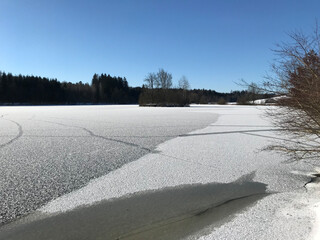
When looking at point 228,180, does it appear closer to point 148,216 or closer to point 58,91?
point 148,216

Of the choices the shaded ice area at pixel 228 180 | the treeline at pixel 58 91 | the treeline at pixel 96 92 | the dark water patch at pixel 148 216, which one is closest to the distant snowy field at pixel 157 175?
the shaded ice area at pixel 228 180

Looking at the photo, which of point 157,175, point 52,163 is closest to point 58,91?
point 52,163

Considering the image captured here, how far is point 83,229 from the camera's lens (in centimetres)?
296

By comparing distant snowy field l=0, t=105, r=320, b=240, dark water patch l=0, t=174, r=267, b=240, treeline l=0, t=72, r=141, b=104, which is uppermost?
treeline l=0, t=72, r=141, b=104

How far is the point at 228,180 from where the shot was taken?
185 inches

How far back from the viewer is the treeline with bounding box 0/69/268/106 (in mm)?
48094

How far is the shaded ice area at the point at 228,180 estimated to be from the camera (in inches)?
115

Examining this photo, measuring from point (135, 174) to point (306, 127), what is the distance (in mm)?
3453

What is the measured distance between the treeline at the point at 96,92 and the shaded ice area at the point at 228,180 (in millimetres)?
29598

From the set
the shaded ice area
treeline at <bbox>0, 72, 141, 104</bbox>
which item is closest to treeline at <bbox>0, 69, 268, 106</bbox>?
treeline at <bbox>0, 72, 141, 104</bbox>

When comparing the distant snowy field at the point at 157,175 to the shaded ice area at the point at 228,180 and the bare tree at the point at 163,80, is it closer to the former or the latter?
the shaded ice area at the point at 228,180

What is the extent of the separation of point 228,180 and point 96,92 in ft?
305

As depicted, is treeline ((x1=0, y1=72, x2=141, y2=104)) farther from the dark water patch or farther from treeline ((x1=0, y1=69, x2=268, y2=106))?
the dark water patch

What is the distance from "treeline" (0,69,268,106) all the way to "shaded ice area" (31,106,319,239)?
29598 mm
